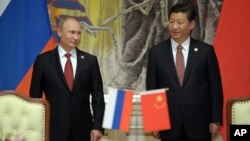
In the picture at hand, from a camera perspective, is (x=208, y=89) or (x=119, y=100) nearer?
(x=119, y=100)

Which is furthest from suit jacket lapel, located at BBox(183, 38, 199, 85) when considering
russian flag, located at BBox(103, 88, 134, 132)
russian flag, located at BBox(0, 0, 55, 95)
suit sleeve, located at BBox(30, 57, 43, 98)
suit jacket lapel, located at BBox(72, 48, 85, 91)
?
russian flag, located at BBox(0, 0, 55, 95)

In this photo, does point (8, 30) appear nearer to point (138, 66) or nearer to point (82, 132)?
point (138, 66)

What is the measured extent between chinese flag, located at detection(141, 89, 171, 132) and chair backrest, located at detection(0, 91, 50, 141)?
2.67ft

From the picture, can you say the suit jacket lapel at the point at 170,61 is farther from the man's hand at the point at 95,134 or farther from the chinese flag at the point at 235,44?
the chinese flag at the point at 235,44

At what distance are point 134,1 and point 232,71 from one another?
45.1 inches

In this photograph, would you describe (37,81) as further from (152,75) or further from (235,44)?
(235,44)

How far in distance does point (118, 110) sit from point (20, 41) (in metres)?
1.82

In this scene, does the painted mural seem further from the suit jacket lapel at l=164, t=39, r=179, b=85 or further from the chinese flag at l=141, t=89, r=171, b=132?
the chinese flag at l=141, t=89, r=171, b=132

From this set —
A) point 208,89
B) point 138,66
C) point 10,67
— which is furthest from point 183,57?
point 10,67

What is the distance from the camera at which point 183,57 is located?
3326mm

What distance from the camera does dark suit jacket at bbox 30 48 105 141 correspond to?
331 centimetres

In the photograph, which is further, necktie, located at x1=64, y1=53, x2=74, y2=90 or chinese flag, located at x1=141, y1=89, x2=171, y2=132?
necktie, located at x1=64, y1=53, x2=74, y2=90

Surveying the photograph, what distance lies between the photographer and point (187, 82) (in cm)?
325

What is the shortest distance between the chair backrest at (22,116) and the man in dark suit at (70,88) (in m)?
0.07
